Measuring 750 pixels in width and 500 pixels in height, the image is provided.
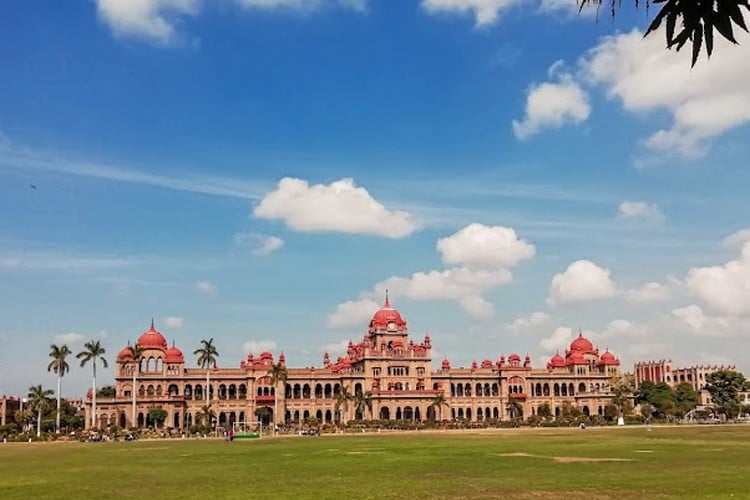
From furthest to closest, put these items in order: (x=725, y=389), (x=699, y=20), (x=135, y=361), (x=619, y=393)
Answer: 1. (x=725, y=389)
2. (x=619, y=393)
3. (x=135, y=361)
4. (x=699, y=20)

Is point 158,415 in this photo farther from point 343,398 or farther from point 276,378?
point 343,398

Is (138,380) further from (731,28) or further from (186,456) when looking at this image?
(731,28)

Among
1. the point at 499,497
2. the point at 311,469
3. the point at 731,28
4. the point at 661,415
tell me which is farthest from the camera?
the point at 661,415

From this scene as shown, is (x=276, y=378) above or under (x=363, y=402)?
above

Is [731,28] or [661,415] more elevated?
[731,28]

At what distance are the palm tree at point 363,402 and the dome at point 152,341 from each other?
31.8m

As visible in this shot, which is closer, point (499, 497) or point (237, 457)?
point (499, 497)

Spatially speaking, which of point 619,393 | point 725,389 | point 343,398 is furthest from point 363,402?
point 725,389

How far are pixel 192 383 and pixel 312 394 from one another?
18.9 m

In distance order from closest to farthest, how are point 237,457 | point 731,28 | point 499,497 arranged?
1. point 731,28
2. point 499,497
3. point 237,457

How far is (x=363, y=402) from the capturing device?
12138 cm

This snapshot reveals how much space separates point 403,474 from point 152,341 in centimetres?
10147

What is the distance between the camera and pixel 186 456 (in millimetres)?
47656

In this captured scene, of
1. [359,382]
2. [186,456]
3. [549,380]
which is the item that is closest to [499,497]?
[186,456]
